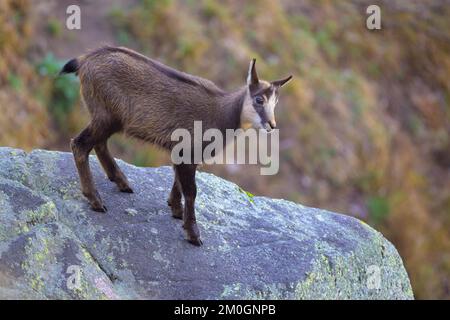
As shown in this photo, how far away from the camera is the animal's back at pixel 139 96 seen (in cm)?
637

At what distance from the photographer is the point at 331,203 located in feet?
44.3

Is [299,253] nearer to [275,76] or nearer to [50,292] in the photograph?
[50,292]

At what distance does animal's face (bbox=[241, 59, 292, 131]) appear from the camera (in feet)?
20.7

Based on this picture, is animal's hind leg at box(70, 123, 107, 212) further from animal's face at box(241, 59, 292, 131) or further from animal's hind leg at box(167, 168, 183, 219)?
animal's face at box(241, 59, 292, 131)

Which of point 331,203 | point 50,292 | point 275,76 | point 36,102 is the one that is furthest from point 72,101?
point 50,292

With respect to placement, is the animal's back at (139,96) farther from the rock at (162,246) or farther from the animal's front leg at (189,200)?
the rock at (162,246)

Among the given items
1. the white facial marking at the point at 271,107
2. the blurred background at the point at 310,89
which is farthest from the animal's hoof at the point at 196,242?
the blurred background at the point at 310,89

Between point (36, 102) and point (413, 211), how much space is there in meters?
6.92

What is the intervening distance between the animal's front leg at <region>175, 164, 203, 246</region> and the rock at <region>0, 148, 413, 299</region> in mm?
87

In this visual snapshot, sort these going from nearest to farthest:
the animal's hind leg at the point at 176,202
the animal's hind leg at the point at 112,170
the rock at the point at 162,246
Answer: the rock at the point at 162,246
the animal's hind leg at the point at 176,202
the animal's hind leg at the point at 112,170

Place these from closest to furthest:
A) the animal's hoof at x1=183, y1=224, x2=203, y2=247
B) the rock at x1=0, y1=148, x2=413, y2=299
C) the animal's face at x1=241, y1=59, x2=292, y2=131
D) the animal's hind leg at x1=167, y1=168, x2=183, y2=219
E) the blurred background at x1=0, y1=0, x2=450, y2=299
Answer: the rock at x1=0, y1=148, x2=413, y2=299, the animal's hoof at x1=183, y1=224, x2=203, y2=247, the animal's face at x1=241, y1=59, x2=292, y2=131, the animal's hind leg at x1=167, y1=168, x2=183, y2=219, the blurred background at x1=0, y1=0, x2=450, y2=299

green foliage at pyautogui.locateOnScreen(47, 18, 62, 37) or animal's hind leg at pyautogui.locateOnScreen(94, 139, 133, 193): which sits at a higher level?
green foliage at pyautogui.locateOnScreen(47, 18, 62, 37)

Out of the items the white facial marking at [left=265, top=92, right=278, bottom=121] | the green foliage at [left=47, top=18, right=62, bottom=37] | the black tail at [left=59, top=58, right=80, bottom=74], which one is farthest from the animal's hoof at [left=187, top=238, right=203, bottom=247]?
the green foliage at [left=47, top=18, right=62, bottom=37]
